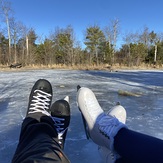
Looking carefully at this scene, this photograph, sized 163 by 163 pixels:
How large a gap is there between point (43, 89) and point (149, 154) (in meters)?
1.19

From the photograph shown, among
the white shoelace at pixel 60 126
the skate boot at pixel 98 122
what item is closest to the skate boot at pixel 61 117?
the white shoelace at pixel 60 126

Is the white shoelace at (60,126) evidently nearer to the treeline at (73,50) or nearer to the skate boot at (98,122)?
the skate boot at (98,122)

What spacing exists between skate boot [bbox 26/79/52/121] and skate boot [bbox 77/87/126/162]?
32 centimetres

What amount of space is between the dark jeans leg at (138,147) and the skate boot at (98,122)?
56 millimetres

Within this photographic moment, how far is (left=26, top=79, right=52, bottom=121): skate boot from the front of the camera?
1.50m

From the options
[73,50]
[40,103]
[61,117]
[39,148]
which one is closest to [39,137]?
[39,148]

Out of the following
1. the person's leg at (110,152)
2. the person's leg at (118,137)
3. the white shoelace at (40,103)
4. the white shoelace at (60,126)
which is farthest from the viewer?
the white shoelace at (40,103)

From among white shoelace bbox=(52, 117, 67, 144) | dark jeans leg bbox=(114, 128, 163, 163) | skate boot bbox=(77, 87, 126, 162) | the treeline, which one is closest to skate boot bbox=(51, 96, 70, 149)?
white shoelace bbox=(52, 117, 67, 144)

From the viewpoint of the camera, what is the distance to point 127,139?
1.01 metres

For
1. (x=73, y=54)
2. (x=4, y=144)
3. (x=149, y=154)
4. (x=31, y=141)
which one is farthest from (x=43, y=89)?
(x=73, y=54)

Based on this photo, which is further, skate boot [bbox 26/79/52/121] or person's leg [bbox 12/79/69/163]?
skate boot [bbox 26/79/52/121]

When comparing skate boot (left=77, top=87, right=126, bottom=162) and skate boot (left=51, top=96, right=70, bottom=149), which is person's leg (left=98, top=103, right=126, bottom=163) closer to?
skate boot (left=77, top=87, right=126, bottom=162)

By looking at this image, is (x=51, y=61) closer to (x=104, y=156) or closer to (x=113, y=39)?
(x=113, y=39)

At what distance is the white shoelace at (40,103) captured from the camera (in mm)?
1542
